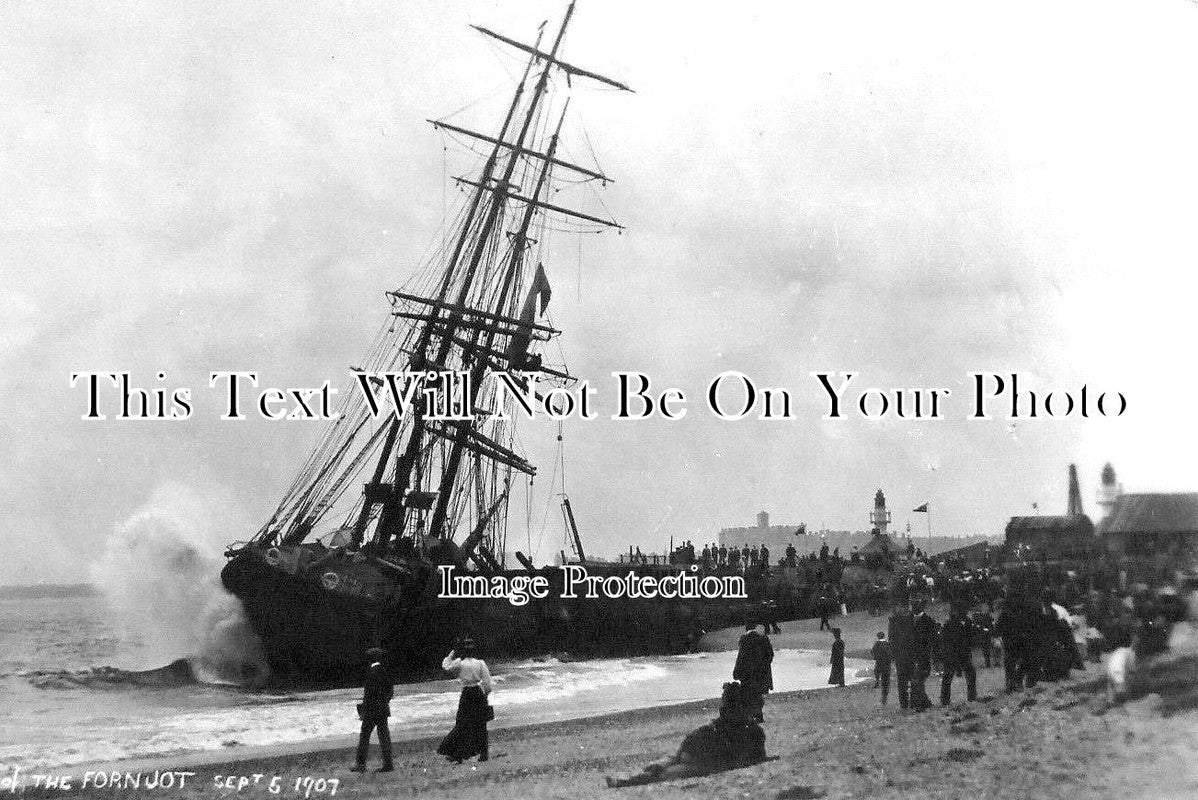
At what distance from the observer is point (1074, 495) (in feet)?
47.9

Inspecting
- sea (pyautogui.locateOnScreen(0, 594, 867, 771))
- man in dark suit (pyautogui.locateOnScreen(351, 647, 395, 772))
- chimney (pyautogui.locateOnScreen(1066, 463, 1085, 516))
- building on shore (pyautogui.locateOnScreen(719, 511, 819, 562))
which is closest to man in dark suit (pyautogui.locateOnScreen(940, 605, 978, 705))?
chimney (pyautogui.locateOnScreen(1066, 463, 1085, 516))

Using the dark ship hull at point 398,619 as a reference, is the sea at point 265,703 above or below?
below

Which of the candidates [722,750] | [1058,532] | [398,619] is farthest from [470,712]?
[1058,532]

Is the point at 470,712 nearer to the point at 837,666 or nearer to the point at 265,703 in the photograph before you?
the point at 837,666

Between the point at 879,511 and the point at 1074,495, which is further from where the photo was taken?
the point at 879,511

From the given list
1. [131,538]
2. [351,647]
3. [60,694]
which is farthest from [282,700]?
[60,694]

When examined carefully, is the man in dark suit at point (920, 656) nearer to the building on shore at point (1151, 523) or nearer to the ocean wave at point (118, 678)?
the building on shore at point (1151, 523)

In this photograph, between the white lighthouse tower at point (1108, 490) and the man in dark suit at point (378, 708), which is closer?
the man in dark suit at point (378, 708)

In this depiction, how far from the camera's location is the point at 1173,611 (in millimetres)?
11617

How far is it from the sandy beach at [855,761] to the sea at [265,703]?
1551 millimetres

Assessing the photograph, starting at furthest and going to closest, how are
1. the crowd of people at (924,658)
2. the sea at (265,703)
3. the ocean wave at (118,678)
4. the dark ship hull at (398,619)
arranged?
1. the ocean wave at (118,678)
2. the dark ship hull at (398,619)
3. the sea at (265,703)
4. the crowd of people at (924,658)

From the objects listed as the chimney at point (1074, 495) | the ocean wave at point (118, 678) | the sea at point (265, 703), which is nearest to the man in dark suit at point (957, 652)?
the chimney at point (1074, 495)

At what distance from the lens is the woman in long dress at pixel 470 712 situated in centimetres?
1058

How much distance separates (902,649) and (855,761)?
1.97m
